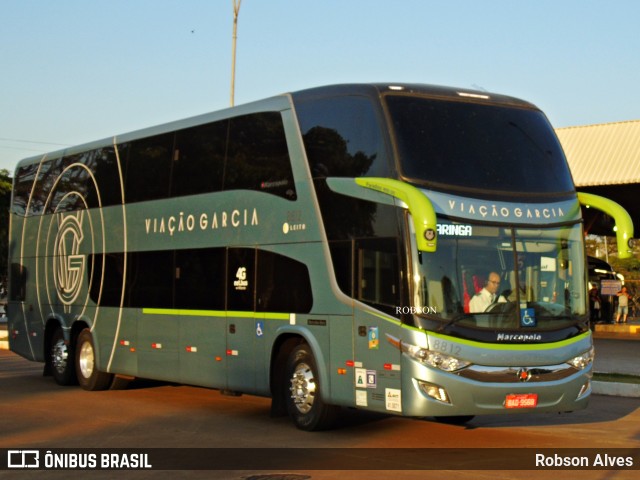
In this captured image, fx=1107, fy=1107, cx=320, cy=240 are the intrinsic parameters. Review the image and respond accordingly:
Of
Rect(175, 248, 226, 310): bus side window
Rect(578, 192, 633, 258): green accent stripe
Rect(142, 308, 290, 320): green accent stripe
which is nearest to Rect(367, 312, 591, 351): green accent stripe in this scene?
Rect(578, 192, 633, 258): green accent stripe

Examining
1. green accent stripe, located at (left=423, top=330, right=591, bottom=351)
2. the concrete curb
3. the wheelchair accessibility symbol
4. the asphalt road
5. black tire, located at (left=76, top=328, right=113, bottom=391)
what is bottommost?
the asphalt road

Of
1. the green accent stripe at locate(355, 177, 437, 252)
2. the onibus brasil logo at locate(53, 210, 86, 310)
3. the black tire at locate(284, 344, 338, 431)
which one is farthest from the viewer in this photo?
the onibus brasil logo at locate(53, 210, 86, 310)

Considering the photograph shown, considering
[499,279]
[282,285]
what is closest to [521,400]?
[499,279]

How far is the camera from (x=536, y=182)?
42.1 ft

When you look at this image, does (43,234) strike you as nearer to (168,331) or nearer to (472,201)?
(168,331)

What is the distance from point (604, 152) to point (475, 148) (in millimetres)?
21146

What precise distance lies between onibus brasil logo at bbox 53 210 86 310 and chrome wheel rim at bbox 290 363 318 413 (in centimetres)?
689

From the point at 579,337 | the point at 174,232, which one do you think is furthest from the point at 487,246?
the point at 174,232

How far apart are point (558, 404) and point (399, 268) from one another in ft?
7.74

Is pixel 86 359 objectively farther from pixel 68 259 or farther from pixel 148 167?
pixel 148 167

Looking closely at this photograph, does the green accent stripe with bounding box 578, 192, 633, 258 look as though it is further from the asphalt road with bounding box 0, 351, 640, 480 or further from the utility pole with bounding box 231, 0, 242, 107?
the utility pole with bounding box 231, 0, 242, 107

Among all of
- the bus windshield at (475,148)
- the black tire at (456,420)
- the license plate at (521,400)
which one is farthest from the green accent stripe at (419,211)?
the black tire at (456,420)

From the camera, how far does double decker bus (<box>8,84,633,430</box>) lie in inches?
473

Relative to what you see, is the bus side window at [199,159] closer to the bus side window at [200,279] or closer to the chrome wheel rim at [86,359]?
the bus side window at [200,279]
